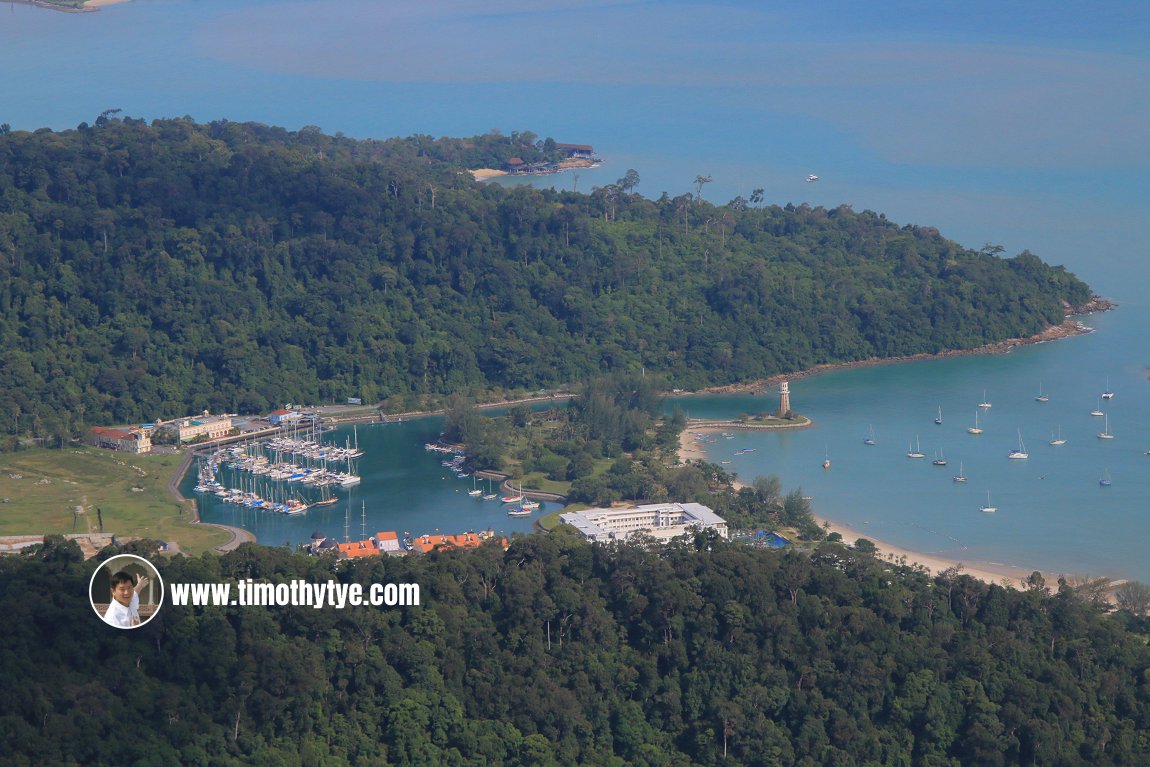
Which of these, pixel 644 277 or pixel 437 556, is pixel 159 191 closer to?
pixel 644 277

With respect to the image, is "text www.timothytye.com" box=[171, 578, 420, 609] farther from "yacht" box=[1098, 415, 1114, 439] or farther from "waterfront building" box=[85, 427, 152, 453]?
"yacht" box=[1098, 415, 1114, 439]

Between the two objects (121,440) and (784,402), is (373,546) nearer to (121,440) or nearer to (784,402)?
(121,440)

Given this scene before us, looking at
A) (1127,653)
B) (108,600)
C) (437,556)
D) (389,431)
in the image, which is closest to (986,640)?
(1127,653)

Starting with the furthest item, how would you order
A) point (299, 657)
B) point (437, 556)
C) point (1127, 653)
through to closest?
point (437, 556) < point (1127, 653) < point (299, 657)

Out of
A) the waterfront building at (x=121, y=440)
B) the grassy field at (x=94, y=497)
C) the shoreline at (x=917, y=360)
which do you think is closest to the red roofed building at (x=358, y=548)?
the grassy field at (x=94, y=497)

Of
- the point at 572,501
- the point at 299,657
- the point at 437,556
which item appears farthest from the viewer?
the point at 572,501

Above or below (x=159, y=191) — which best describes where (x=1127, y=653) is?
below
